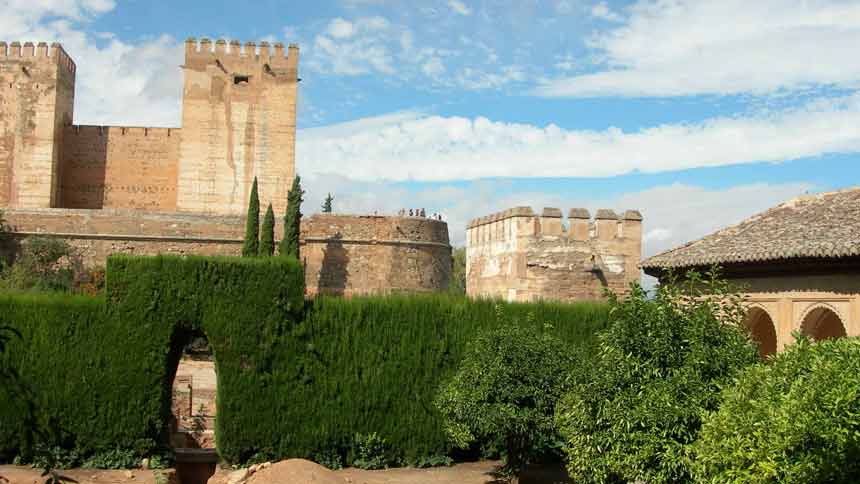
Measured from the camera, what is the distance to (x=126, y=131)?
120ft

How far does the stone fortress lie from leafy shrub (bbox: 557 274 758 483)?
72.0ft

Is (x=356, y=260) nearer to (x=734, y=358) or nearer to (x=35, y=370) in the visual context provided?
(x=35, y=370)

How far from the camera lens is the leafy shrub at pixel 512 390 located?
485 inches

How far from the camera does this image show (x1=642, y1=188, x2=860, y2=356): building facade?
13820 millimetres

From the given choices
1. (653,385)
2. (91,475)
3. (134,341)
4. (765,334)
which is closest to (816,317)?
(765,334)

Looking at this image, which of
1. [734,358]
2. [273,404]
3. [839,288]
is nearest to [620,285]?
[839,288]

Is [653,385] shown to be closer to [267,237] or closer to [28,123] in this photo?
[267,237]

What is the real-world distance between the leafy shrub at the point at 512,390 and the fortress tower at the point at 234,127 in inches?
918

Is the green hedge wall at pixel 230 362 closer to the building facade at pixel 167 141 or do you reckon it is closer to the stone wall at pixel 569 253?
the stone wall at pixel 569 253

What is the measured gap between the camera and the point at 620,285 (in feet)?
71.0

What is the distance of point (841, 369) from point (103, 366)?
36.6 feet

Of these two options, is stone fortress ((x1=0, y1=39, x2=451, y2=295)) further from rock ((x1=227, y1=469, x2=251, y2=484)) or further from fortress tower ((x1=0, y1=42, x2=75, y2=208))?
rock ((x1=227, y1=469, x2=251, y2=484))

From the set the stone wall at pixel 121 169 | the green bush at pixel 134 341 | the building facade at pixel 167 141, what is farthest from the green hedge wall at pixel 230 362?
the stone wall at pixel 121 169

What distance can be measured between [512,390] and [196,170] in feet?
84.3
